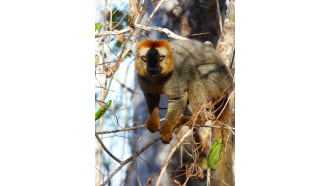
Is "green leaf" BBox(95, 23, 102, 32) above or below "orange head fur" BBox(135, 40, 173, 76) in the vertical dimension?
above

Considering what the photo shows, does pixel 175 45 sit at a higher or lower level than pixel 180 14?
lower

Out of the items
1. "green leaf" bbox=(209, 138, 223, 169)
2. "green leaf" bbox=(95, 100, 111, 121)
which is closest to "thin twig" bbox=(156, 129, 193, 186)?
"green leaf" bbox=(209, 138, 223, 169)

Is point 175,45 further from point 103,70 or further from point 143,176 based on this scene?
point 143,176

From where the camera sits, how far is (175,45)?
10.1 ft

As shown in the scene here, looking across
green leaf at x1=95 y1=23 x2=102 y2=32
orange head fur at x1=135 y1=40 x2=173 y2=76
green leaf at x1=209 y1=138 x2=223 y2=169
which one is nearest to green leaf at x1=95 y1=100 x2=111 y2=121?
orange head fur at x1=135 y1=40 x2=173 y2=76

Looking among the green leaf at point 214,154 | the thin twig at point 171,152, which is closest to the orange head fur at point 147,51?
the thin twig at point 171,152

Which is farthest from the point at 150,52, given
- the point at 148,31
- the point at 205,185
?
the point at 205,185

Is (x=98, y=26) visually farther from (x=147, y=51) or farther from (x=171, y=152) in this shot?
→ (x=171, y=152)

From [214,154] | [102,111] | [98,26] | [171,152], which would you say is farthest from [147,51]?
[214,154]

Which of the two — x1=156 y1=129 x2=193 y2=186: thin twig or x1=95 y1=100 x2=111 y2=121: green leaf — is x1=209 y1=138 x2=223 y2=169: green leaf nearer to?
x1=156 y1=129 x2=193 y2=186: thin twig

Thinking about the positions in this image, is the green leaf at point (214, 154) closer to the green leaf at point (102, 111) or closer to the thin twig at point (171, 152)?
the thin twig at point (171, 152)

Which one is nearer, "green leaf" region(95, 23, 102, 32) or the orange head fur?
the orange head fur

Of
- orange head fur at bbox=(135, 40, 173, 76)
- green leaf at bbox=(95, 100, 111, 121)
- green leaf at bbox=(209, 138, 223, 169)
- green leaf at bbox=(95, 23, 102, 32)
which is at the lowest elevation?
green leaf at bbox=(209, 138, 223, 169)
